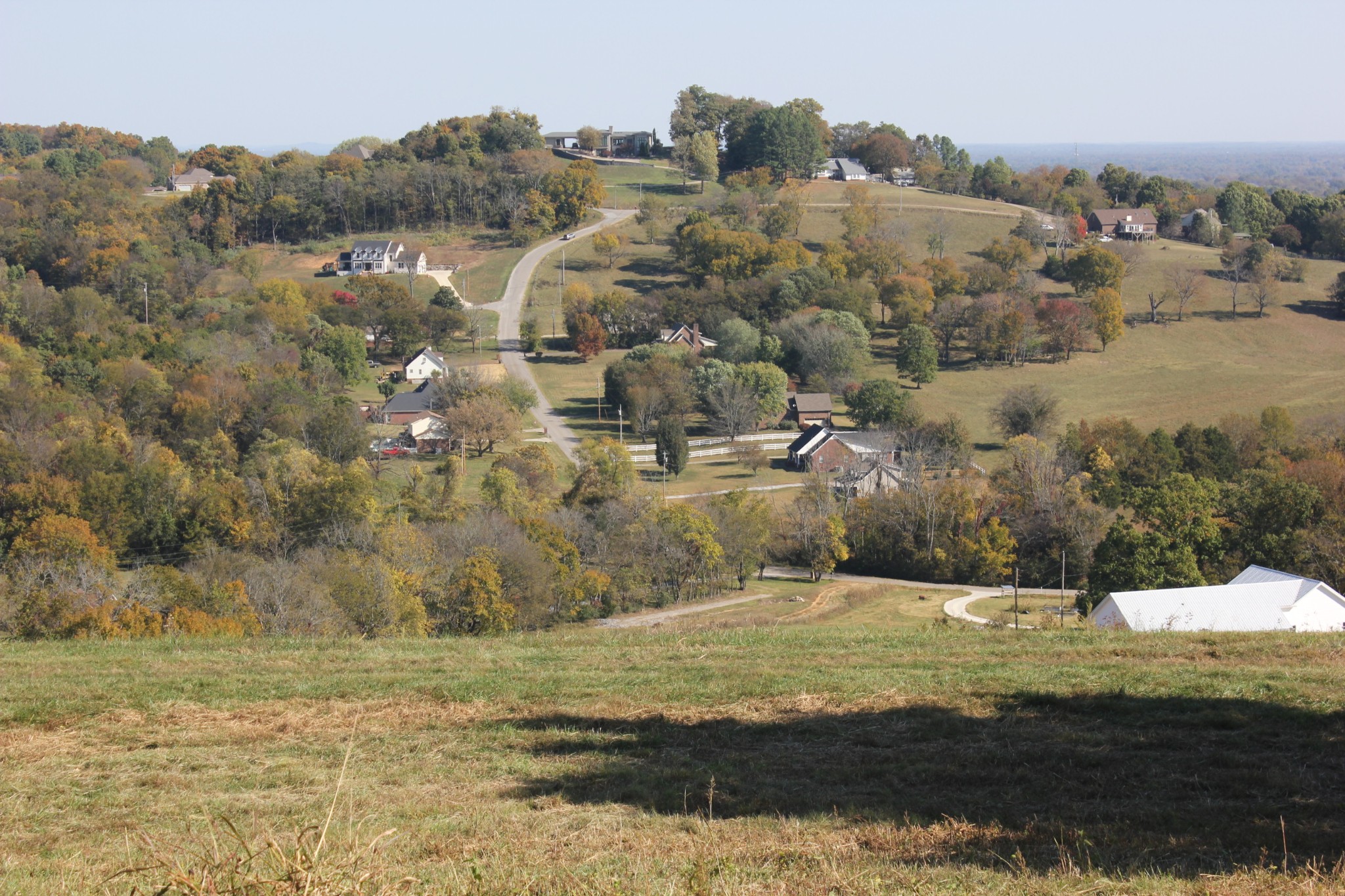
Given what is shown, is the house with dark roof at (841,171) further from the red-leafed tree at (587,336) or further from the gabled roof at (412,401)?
the gabled roof at (412,401)

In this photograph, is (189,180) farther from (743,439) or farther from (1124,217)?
(1124,217)

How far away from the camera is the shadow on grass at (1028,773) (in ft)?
16.4

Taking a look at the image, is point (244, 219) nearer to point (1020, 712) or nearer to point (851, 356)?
point (851, 356)

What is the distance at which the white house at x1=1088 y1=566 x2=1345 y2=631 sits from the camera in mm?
16297

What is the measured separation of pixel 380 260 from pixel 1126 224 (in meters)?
50.6

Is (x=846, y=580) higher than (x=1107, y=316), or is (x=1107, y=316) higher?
(x=1107, y=316)

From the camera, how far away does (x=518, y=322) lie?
60.9m

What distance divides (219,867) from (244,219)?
78588 mm

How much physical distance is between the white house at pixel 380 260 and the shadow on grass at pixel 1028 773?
6406 centimetres

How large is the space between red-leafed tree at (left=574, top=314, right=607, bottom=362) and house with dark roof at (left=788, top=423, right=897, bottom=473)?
1699 cm

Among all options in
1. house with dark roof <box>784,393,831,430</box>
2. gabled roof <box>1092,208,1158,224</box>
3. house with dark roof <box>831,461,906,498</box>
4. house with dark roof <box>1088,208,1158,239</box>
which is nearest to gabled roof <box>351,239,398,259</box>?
house with dark roof <box>784,393,831,430</box>

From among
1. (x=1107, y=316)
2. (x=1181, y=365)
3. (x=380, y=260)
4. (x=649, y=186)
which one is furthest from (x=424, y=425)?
(x=649, y=186)

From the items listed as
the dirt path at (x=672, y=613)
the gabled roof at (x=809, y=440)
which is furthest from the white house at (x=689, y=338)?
the dirt path at (x=672, y=613)

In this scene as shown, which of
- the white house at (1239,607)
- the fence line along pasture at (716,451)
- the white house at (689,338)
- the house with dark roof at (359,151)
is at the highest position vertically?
the house with dark roof at (359,151)
